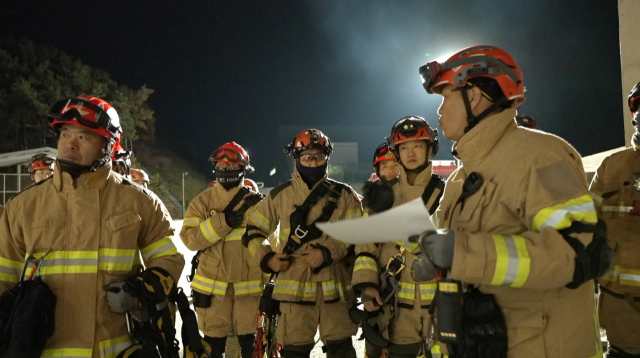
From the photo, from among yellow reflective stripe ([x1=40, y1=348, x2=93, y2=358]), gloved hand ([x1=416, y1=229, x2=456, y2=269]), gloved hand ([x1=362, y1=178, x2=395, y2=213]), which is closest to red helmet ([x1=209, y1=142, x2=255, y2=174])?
gloved hand ([x1=362, y1=178, x2=395, y2=213])

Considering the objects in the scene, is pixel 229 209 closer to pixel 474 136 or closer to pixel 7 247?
pixel 7 247

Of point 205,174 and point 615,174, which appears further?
point 205,174

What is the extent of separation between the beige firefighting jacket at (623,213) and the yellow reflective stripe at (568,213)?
2224 millimetres

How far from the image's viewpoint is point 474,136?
237 centimetres

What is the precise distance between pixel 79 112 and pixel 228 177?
3.25 metres

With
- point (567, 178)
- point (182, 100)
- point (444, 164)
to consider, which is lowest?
point (567, 178)

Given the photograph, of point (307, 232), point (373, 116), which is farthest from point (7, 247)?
point (373, 116)

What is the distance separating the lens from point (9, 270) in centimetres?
286

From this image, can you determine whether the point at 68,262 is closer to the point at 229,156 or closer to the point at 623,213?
the point at 229,156

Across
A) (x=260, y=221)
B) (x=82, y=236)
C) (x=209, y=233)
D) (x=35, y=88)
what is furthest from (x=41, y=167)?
(x=35, y=88)

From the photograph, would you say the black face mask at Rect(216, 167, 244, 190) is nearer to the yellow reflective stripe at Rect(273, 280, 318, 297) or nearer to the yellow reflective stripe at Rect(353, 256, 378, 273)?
the yellow reflective stripe at Rect(273, 280, 318, 297)

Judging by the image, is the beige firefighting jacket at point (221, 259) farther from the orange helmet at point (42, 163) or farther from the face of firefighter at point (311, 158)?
the orange helmet at point (42, 163)

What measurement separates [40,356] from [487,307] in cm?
233

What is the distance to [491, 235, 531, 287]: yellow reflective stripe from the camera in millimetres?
1907
